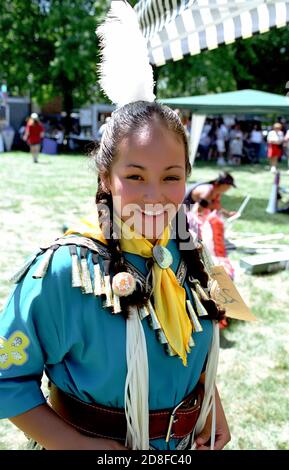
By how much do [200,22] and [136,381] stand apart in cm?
246

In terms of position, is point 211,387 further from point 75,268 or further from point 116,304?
point 75,268

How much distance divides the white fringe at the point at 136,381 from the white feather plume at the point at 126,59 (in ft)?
2.17

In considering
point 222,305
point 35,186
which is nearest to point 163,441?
point 222,305

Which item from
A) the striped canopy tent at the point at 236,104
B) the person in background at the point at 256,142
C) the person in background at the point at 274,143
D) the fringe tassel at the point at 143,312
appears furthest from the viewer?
the person in background at the point at 256,142

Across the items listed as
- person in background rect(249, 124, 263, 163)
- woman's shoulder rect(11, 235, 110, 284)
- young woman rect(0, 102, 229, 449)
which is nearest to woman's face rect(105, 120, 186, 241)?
young woman rect(0, 102, 229, 449)

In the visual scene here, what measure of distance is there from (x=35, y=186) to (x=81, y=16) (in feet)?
38.3

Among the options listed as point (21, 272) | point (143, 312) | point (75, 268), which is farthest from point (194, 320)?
point (21, 272)

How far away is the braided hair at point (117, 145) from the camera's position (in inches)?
48.8

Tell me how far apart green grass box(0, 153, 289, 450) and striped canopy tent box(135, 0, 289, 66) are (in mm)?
1194

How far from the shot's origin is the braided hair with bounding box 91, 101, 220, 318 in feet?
4.07

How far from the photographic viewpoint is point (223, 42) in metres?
3.10

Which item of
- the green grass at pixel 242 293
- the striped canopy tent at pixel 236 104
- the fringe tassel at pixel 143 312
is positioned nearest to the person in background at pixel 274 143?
the green grass at pixel 242 293

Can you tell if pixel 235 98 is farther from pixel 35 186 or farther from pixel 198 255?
pixel 198 255

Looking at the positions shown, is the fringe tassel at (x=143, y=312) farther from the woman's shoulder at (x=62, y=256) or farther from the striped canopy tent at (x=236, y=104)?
the striped canopy tent at (x=236, y=104)
